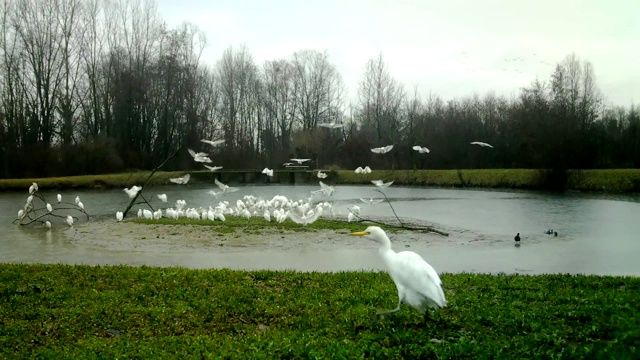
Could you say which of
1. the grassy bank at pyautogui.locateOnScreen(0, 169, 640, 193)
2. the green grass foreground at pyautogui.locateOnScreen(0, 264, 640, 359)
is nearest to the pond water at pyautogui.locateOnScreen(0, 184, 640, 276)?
the green grass foreground at pyautogui.locateOnScreen(0, 264, 640, 359)

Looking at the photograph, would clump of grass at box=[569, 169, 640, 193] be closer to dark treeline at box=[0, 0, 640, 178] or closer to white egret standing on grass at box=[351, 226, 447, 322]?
dark treeline at box=[0, 0, 640, 178]

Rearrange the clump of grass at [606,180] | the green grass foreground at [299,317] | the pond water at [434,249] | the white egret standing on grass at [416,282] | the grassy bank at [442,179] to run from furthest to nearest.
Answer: the grassy bank at [442,179] → the clump of grass at [606,180] → the pond water at [434,249] → the white egret standing on grass at [416,282] → the green grass foreground at [299,317]

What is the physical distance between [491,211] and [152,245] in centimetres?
1533

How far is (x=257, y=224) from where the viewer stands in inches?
680

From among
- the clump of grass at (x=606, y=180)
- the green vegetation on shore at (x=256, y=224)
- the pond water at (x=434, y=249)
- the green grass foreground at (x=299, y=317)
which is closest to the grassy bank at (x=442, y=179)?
the clump of grass at (x=606, y=180)

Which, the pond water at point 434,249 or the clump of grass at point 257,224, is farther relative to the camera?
the clump of grass at point 257,224

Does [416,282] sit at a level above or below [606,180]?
below

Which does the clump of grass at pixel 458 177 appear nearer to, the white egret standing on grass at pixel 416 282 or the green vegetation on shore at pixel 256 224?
the green vegetation on shore at pixel 256 224

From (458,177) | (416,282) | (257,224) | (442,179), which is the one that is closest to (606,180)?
(458,177)

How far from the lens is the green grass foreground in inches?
201

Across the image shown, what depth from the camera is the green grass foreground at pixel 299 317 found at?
5102mm

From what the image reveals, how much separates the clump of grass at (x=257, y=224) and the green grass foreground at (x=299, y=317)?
7487 millimetres

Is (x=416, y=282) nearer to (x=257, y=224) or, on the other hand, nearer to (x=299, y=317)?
(x=299, y=317)

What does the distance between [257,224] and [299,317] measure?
1113cm
